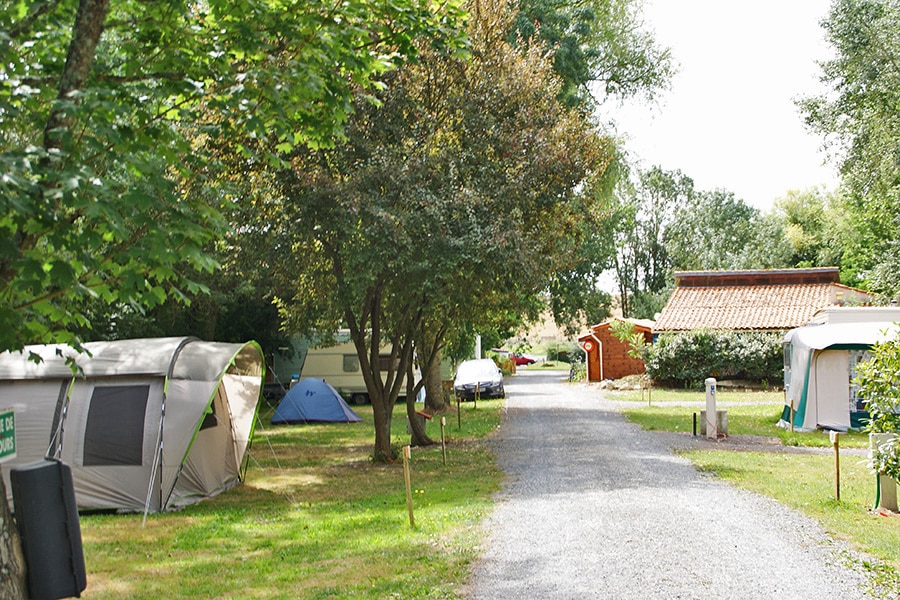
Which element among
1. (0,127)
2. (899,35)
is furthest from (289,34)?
(899,35)

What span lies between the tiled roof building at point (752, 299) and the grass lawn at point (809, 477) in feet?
35.7

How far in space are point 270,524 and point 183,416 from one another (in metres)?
2.06

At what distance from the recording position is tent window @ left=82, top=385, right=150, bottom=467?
11.9m

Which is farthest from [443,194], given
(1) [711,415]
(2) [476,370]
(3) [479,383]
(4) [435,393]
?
(2) [476,370]

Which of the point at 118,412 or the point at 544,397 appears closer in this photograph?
the point at 118,412

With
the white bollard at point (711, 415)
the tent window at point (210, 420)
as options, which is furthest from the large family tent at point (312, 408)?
the tent window at point (210, 420)

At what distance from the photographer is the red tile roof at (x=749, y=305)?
36.2 metres

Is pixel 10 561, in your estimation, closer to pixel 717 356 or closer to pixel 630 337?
pixel 717 356

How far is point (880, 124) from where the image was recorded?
79.7ft

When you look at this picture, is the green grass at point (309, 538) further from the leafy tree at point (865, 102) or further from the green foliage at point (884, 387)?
the leafy tree at point (865, 102)

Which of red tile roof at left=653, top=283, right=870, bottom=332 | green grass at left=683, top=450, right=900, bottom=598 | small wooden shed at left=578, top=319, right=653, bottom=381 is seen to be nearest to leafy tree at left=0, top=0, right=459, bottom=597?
green grass at left=683, top=450, right=900, bottom=598

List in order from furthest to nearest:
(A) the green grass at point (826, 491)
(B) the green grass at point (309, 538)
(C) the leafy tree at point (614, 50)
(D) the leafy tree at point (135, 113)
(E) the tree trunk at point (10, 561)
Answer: (C) the leafy tree at point (614, 50)
(A) the green grass at point (826, 491)
(B) the green grass at point (309, 538)
(D) the leafy tree at point (135, 113)
(E) the tree trunk at point (10, 561)

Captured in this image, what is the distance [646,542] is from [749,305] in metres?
31.6

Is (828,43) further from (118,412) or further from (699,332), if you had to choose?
(118,412)
